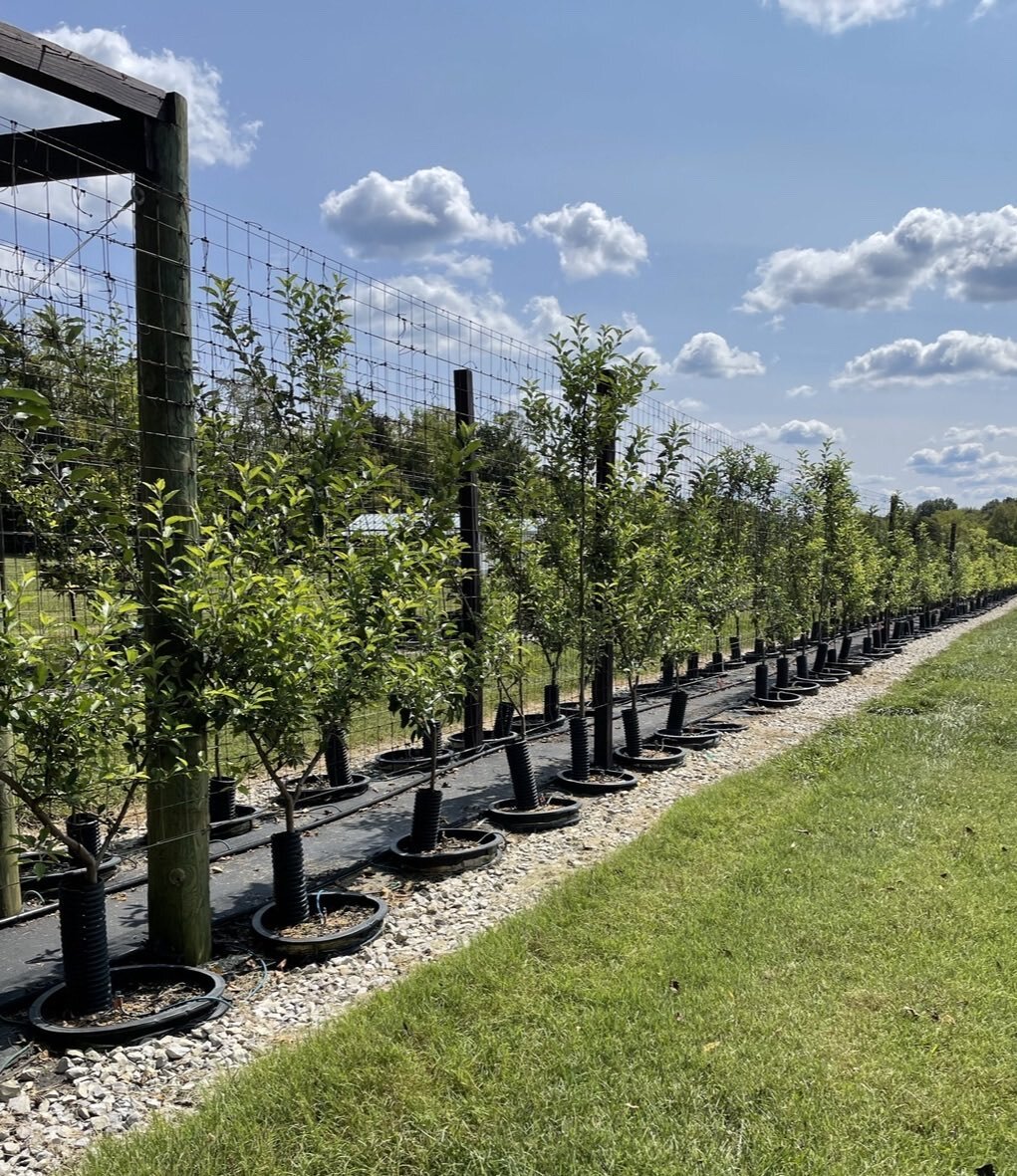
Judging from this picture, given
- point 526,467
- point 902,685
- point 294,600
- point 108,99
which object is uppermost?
point 108,99

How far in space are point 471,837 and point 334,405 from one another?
270 cm

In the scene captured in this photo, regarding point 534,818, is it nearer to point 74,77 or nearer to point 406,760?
point 406,760

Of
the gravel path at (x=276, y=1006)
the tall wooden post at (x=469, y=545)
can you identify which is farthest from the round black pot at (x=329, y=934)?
the tall wooden post at (x=469, y=545)

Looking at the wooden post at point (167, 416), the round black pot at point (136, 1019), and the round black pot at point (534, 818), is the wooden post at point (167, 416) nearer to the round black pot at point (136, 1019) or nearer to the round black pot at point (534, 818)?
the round black pot at point (136, 1019)

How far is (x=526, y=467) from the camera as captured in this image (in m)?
6.78

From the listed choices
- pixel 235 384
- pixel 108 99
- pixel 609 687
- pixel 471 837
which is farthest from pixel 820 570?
pixel 108 99

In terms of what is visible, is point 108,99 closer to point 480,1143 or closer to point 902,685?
point 480,1143

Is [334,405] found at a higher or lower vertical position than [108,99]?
lower

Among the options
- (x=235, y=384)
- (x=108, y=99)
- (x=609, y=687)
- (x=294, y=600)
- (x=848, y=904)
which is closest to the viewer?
(x=108, y=99)

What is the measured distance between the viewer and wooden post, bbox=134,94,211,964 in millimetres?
3424

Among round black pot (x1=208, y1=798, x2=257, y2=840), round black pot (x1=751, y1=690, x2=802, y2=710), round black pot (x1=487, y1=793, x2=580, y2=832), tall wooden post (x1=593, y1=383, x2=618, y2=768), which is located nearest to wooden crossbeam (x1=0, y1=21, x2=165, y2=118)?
round black pot (x1=208, y1=798, x2=257, y2=840)

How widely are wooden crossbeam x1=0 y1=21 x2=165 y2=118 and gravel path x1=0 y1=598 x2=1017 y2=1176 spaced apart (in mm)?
3325

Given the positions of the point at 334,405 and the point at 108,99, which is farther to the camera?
the point at 334,405

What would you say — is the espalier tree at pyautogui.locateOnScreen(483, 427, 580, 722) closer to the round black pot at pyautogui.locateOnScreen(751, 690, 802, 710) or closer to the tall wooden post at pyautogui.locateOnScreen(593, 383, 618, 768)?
the tall wooden post at pyautogui.locateOnScreen(593, 383, 618, 768)
